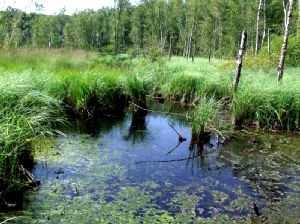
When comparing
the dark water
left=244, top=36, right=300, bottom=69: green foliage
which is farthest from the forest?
left=244, top=36, right=300, bottom=69: green foliage

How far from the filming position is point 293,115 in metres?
9.83

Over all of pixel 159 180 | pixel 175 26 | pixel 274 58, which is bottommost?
pixel 159 180

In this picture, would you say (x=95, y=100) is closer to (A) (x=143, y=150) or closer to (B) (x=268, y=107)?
(A) (x=143, y=150)

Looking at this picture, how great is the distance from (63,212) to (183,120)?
6782 millimetres

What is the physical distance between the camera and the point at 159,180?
230 inches

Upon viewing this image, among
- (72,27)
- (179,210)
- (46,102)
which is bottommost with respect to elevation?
(179,210)

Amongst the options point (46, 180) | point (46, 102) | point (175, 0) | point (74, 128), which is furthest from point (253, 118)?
point (175, 0)

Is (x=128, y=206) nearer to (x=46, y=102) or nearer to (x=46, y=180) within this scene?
(x=46, y=180)

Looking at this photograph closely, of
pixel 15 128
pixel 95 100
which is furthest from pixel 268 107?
pixel 15 128

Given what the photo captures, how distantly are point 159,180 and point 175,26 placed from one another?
1956 inches

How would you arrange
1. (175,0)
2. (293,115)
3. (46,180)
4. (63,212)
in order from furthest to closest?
1. (175,0)
2. (293,115)
3. (46,180)
4. (63,212)

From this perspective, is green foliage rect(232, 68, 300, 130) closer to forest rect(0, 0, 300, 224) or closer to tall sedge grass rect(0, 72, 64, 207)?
forest rect(0, 0, 300, 224)

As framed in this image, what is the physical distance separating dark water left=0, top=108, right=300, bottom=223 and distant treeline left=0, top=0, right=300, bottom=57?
12.9m

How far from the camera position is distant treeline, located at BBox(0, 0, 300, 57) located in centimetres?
3797
